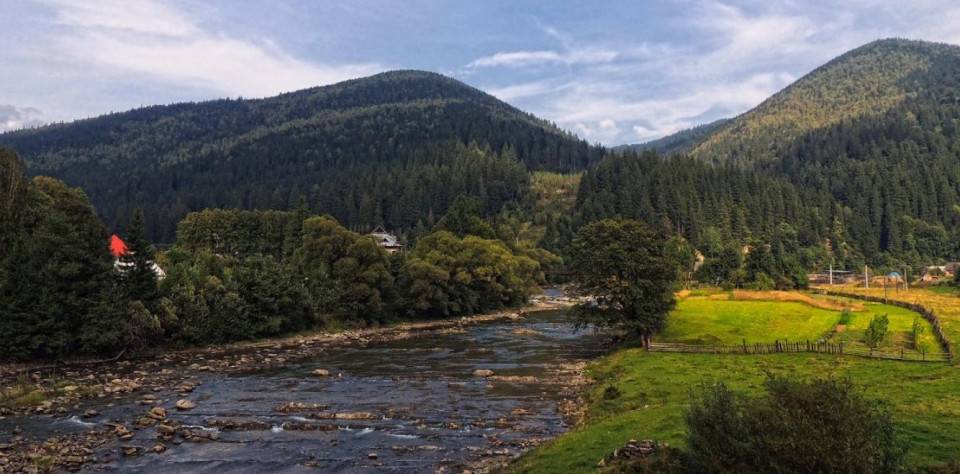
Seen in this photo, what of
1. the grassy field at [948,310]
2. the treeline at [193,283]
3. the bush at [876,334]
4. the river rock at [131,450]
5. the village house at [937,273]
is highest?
the treeline at [193,283]

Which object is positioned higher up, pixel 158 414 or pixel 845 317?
pixel 158 414

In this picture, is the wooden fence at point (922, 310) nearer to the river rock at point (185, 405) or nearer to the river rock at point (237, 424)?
the river rock at point (237, 424)

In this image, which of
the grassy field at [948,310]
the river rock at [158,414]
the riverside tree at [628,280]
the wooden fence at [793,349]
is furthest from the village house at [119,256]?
the grassy field at [948,310]

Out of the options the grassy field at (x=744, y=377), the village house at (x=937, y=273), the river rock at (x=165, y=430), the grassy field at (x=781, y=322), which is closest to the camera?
the grassy field at (x=744, y=377)

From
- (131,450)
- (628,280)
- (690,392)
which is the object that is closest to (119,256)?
(131,450)

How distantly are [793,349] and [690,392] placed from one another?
36.0m

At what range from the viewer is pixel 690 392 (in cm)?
2681

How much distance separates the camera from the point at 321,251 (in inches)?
3723

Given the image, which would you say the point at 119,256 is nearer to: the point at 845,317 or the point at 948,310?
the point at 845,317

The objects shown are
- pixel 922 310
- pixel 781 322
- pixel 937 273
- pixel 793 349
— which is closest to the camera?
pixel 793 349

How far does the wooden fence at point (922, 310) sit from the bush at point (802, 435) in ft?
140

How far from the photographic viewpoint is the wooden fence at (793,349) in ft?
167

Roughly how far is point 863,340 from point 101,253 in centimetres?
7742

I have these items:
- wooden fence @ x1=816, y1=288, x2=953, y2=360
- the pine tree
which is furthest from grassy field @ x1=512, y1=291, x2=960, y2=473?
the pine tree
